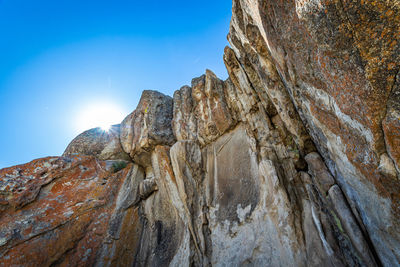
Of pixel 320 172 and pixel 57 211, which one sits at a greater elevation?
pixel 57 211

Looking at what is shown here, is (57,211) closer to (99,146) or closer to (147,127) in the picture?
(99,146)

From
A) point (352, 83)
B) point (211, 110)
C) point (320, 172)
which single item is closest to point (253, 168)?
point (320, 172)

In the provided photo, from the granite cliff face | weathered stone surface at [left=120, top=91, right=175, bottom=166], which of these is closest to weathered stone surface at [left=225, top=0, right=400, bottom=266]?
the granite cliff face

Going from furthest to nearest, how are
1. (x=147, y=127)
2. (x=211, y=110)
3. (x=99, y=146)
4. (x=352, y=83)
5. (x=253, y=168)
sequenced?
(x=99, y=146)
(x=147, y=127)
(x=211, y=110)
(x=253, y=168)
(x=352, y=83)

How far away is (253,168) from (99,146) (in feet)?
32.6

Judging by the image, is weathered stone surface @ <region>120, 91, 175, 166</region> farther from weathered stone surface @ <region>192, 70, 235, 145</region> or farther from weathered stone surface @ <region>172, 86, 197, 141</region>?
weathered stone surface @ <region>192, 70, 235, 145</region>

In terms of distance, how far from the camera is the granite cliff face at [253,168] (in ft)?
9.45

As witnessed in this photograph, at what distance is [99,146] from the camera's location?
12.3m

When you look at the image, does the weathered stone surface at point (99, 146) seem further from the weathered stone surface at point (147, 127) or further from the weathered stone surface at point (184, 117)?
the weathered stone surface at point (184, 117)

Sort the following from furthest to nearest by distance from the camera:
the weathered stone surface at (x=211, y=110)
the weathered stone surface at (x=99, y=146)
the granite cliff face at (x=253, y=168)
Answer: the weathered stone surface at (x=99, y=146) → the weathered stone surface at (x=211, y=110) → the granite cliff face at (x=253, y=168)

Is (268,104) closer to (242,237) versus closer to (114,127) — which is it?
(242,237)

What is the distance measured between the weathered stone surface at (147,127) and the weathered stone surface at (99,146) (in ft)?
1.84

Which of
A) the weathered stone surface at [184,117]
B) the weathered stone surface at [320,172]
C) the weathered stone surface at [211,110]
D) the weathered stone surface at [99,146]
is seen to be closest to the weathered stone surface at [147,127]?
the weathered stone surface at [99,146]

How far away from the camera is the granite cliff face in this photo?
113 inches
